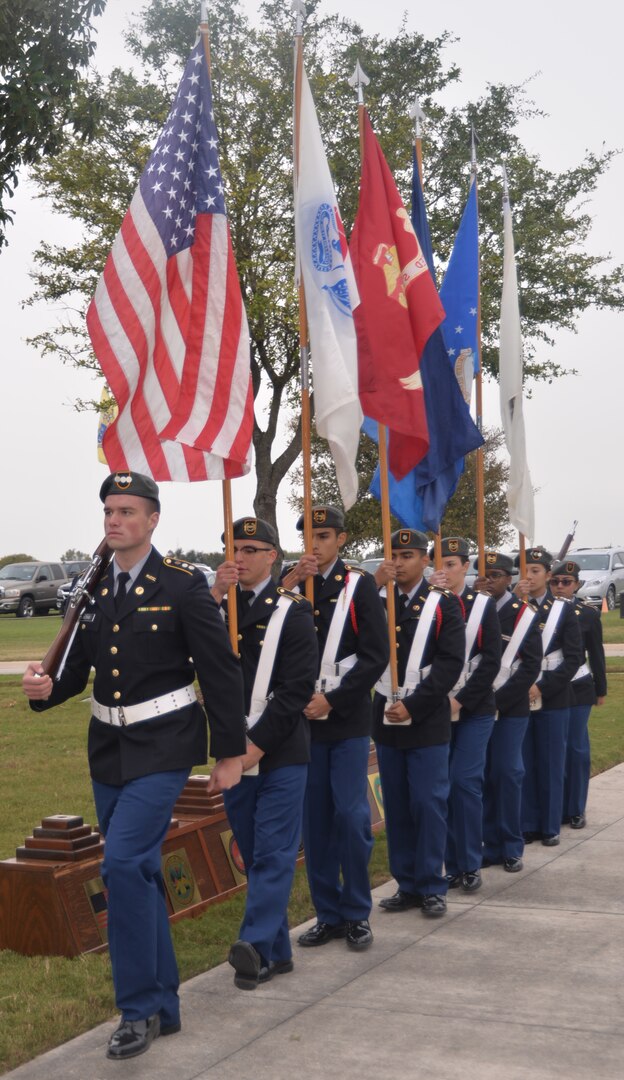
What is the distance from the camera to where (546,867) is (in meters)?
8.42

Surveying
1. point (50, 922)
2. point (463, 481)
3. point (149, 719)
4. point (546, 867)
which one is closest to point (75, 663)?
point (149, 719)

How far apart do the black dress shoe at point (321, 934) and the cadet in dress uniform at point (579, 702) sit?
11.7 ft

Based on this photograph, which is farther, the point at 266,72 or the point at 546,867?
the point at 266,72

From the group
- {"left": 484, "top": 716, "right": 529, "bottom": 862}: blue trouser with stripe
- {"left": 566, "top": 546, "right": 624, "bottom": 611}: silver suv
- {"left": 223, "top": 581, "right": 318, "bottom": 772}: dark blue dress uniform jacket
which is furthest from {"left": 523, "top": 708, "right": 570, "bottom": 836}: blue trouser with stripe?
{"left": 566, "top": 546, "right": 624, "bottom": 611}: silver suv

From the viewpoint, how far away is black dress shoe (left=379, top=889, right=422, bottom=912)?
7.28m

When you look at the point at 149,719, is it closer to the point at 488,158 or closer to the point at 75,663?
the point at 75,663

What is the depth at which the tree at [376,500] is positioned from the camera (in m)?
28.2

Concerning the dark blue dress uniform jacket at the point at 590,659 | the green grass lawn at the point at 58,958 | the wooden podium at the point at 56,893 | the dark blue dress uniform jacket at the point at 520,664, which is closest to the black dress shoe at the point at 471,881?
the green grass lawn at the point at 58,958

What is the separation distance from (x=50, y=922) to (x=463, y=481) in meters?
36.1

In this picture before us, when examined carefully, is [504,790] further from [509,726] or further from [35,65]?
[35,65]

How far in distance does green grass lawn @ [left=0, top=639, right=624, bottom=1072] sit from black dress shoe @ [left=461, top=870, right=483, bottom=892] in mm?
542

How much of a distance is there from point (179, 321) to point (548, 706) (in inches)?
162

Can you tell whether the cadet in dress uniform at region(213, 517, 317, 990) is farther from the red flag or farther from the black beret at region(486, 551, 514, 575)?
the black beret at region(486, 551, 514, 575)

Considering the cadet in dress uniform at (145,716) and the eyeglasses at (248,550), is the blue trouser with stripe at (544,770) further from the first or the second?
the cadet in dress uniform at (145,716)
